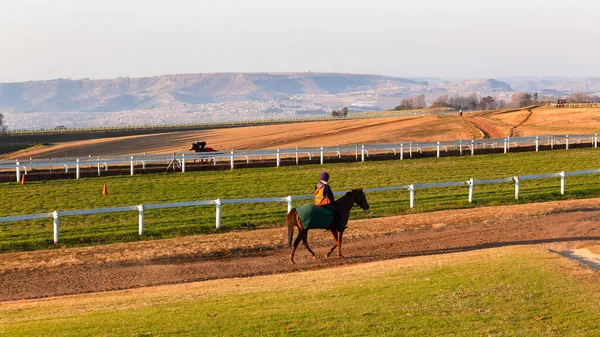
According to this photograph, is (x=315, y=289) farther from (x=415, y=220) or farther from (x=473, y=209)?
(x=473, y=209)

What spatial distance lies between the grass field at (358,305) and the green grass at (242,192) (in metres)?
7.56

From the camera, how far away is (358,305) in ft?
43.8

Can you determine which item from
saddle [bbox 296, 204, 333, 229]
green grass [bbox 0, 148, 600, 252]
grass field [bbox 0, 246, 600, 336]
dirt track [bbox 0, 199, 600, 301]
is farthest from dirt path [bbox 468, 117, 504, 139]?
grass field [bbox 0, 246, 600, 336]

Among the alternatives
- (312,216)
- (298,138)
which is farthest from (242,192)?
(298,138)

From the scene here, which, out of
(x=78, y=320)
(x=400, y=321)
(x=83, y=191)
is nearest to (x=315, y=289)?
(x=400, y=321)

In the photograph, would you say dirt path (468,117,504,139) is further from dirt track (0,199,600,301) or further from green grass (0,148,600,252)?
dirt track (0,199,600,301)

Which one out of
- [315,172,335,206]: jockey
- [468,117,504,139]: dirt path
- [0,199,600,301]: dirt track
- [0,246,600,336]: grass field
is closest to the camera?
[0,246,600,336]: grass field

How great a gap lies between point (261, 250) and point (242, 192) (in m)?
10.9

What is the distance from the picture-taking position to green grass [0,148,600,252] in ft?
79.4

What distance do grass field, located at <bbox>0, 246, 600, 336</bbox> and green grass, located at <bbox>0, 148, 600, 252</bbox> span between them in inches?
298

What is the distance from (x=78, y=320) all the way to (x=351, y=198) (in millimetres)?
8448

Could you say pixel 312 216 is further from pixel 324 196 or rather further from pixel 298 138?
pixel 298 138

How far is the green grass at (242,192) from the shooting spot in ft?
79.4

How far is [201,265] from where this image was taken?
19969 millimetres
